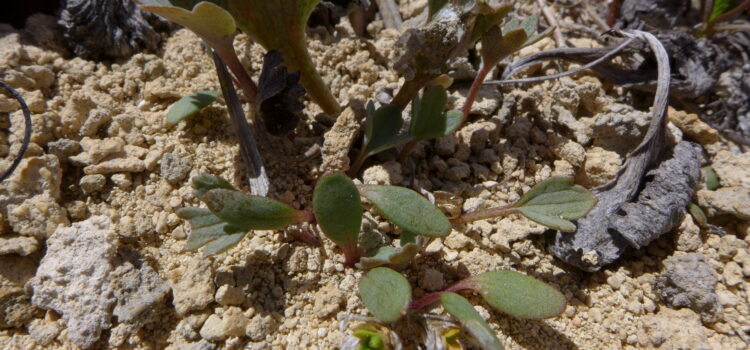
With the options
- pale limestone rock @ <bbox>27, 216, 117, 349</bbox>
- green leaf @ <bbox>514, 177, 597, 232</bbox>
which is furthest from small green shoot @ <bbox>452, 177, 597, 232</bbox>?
pale limestone rock @ <bbox>27, 216, 117, 349</bbox>

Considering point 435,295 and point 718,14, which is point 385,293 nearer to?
point 435,295

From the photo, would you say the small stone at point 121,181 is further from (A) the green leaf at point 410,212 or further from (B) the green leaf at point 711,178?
(B) the green leaf at point 711,178

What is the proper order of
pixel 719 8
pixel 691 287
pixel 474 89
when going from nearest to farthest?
pixel 691 287 < pixel 474 89 < pixel 719 8

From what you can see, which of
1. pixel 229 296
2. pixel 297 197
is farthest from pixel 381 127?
pixel 229 296

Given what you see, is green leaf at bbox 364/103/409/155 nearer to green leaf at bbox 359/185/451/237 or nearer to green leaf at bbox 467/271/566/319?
green leaf at bbox 359/185/451/237

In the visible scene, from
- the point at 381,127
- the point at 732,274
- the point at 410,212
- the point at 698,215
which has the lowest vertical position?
the point at 732,274

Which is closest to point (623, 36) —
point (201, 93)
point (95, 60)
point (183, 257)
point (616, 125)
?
point (616, 125)
